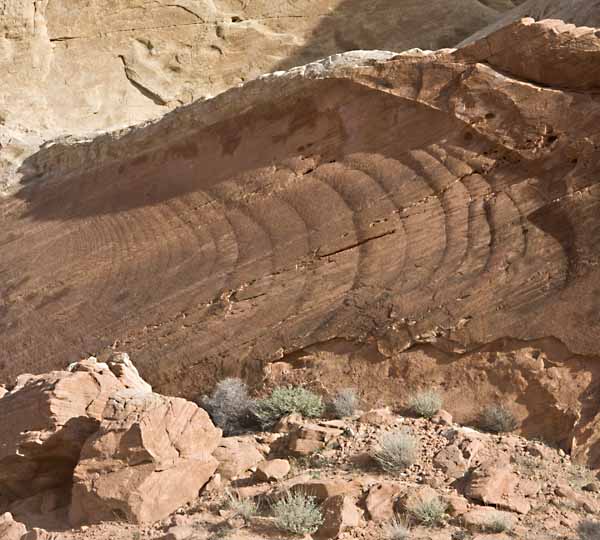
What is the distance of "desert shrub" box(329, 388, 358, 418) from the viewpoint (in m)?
7.53

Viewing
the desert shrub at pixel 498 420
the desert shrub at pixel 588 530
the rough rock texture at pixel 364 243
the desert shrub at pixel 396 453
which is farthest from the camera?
the rough rock texture at pixel 364 243

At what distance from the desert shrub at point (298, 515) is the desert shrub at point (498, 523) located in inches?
34.9

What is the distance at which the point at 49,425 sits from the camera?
7555 millimetres

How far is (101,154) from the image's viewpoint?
35.5 ft

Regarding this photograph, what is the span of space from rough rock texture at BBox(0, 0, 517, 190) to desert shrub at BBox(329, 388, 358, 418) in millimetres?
7067

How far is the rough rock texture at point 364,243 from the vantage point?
7.47 metres

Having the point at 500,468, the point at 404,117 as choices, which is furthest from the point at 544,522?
the point at 404,117

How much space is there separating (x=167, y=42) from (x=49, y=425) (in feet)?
27.0

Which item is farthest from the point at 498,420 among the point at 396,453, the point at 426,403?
the point at 396,453

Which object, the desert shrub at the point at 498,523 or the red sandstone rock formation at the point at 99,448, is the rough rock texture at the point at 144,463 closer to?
the red sandstone rock formation at the point at 99,448

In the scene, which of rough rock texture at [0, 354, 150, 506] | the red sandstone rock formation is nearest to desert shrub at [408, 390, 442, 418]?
the red sandstone rock formation

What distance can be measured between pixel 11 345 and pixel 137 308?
4.68 ft

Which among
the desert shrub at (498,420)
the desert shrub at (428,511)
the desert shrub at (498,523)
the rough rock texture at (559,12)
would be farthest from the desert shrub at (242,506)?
the rough rock texture at (559,12)

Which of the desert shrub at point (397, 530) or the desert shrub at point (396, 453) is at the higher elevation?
the desert shrub at point (396, 453)
